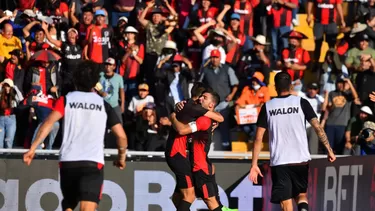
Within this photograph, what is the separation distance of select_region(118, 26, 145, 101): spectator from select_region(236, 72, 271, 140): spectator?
→ 7.28 ft

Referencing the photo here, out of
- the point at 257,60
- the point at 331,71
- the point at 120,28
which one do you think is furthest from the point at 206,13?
the point at 331,71

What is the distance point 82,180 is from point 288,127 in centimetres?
292

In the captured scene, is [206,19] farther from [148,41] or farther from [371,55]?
[371,55]

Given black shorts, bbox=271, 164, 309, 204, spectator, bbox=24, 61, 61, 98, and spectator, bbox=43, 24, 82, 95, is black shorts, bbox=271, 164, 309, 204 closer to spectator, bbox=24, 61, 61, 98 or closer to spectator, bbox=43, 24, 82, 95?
spectator, bbox=24, 61, 61, 98

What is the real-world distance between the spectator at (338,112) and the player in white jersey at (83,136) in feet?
29.4

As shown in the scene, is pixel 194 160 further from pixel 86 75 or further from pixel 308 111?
pixel 86 75

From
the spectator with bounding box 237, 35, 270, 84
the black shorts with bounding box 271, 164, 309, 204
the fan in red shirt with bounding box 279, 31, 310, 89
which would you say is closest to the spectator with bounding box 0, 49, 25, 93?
the spectator with bounding box 237, 35, 270, 84

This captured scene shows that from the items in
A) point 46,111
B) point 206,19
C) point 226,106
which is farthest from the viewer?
point 206,19

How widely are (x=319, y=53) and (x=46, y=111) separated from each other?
6576 mm

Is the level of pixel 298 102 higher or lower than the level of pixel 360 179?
higher

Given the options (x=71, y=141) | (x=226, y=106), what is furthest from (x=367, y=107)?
(x=71, y=141)

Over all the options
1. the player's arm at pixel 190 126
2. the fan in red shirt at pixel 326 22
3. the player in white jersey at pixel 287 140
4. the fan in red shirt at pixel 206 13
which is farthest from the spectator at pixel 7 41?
the player in white jersey at pixel 287 140

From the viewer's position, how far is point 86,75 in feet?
32.4

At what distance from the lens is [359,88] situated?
18.7 meters
